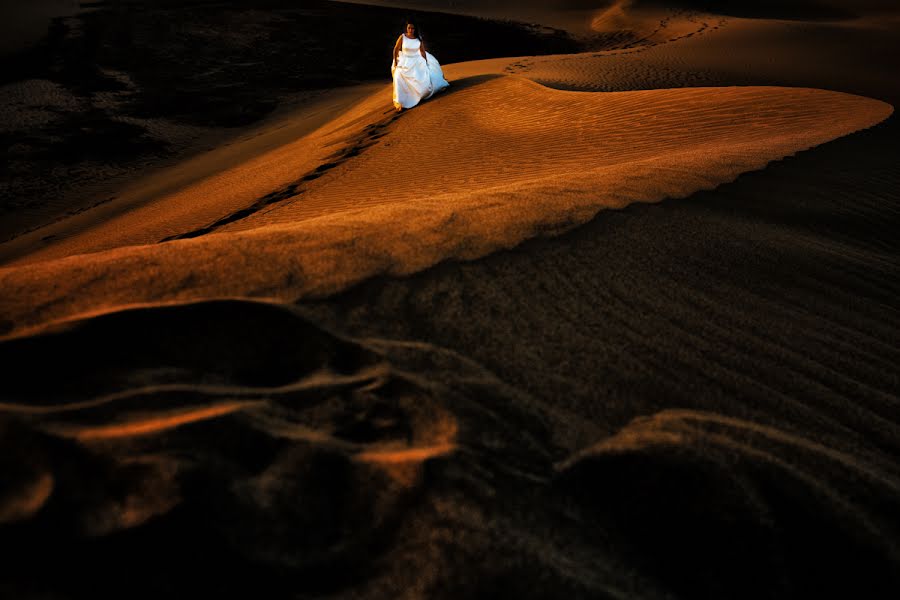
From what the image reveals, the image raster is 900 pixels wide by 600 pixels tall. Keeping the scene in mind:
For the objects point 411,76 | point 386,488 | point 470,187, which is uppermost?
point 411,76

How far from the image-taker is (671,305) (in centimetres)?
233

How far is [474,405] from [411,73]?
8.52 metres

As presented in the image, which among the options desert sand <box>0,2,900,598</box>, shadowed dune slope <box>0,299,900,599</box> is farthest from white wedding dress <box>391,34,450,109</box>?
shadowed dune slope <box>0,299,900,599</box>

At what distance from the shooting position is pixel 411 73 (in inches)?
358

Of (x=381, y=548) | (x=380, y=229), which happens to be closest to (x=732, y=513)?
(x=381, y=548)

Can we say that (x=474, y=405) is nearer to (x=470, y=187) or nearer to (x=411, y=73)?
(x=470, y=187)

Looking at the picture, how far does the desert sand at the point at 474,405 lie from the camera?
1.25 m

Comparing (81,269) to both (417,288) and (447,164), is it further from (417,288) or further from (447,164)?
(447,164)

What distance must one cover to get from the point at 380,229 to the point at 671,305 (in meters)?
1.31

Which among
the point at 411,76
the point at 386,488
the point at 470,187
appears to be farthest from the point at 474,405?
the point at 411,76

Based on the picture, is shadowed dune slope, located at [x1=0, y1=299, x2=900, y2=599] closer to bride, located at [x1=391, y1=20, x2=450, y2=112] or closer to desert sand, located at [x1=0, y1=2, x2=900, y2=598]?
desert sand, located at [x1=0, y1=2, x2=900, y2=598]

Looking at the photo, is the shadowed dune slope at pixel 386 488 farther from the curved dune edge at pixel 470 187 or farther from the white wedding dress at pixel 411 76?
the white wedding dress at pixel 411 76

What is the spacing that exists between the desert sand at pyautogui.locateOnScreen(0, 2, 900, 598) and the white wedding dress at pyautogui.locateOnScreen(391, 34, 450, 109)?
636 centimetres

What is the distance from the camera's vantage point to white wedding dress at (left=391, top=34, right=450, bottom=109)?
9.09 metres
